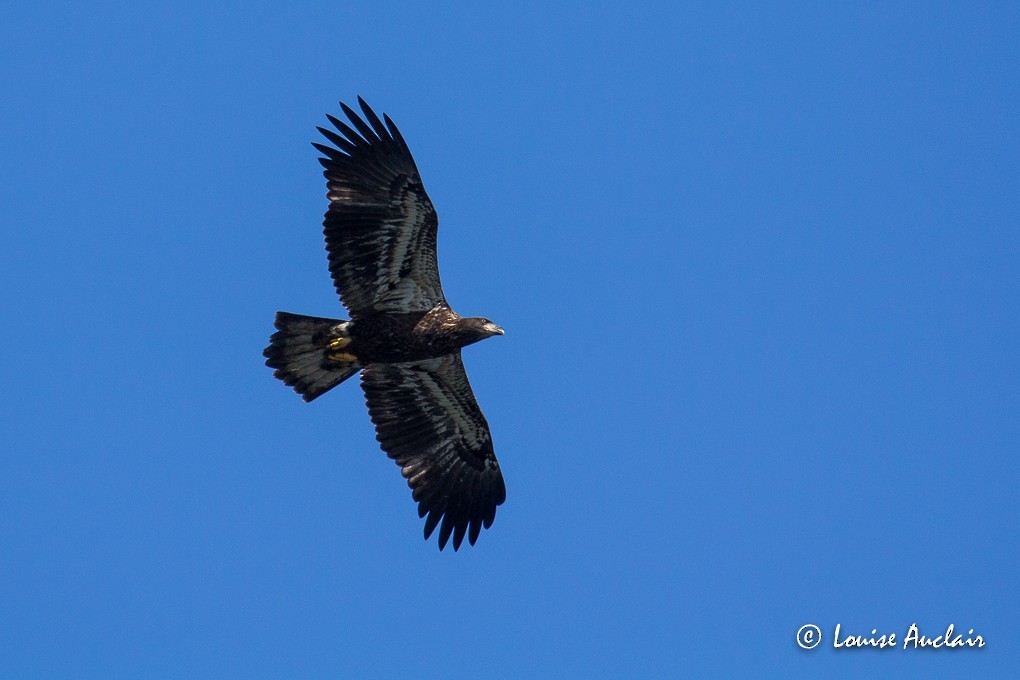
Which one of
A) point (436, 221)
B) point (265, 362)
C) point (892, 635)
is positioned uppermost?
point (436, 221)

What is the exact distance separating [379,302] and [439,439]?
2.39 meters

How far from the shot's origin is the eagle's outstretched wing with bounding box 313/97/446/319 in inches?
728

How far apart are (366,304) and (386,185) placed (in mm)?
1499

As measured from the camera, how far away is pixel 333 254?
61.1 feet

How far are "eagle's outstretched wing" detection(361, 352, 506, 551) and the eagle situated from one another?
Answer: 21 millimetres

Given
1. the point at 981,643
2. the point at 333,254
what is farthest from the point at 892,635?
the point at 333,254

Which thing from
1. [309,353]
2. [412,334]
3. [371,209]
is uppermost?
[371,209]

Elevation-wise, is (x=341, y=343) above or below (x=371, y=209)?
below

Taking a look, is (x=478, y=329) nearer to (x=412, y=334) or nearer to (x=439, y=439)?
(x=412, y=334)

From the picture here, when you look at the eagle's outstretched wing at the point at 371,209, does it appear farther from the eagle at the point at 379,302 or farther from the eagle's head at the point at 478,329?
the eagle's head at the point at 478,329

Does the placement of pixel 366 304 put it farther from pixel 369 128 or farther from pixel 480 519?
pixel 480 519

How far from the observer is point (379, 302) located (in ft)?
62.0

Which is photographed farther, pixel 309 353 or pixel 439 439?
pixel 439 439

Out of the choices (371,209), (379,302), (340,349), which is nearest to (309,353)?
(340,349)
